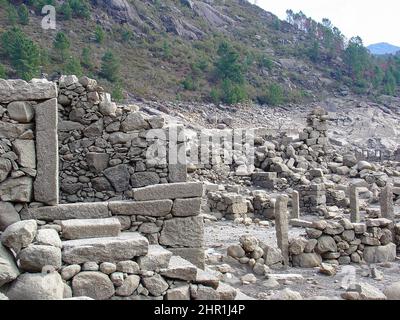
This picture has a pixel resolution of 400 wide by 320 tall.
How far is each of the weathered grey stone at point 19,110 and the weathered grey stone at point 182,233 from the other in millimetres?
2375

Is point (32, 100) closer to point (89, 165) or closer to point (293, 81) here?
point (89, 165)

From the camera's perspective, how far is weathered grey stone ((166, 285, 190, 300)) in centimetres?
523

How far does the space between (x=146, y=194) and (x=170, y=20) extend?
47.3 m

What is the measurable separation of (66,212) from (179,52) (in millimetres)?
39937

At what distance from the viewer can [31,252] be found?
477 cm

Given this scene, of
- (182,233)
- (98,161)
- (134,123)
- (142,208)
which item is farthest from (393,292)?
(98,161)

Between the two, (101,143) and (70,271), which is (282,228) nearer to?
(101,143)

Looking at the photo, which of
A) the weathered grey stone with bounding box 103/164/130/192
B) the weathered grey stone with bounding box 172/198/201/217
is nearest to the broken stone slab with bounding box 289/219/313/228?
the weathered grey stone with bounding box 103/164/130/192

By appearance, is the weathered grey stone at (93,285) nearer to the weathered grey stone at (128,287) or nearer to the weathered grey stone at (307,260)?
the weathered grey stone at (128,287)

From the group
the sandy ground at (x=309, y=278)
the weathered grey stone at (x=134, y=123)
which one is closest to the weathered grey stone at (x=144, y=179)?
the weathered grey stone at (x=134, y=123)

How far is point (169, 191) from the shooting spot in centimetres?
712

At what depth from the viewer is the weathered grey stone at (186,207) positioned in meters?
7.18

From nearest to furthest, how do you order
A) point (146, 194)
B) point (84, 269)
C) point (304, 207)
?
point (84, 269) < point (146, 194) < point (304, 207)

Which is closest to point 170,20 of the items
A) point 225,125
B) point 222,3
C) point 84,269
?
point 222,3
